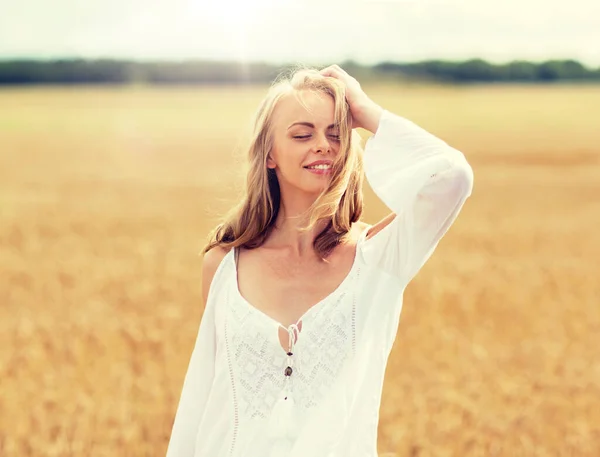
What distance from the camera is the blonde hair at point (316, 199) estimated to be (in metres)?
2.66

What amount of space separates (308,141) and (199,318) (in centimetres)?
573

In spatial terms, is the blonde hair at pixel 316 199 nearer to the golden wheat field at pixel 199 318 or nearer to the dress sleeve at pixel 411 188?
the dress sleeve at pixel 411 188

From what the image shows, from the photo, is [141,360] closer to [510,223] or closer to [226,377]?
[226,377]

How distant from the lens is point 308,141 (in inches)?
105

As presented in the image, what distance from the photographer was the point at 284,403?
257cm

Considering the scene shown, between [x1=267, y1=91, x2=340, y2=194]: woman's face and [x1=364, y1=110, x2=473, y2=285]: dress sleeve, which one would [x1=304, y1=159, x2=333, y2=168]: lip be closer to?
[x1=267, y1=91, x2=340, y2=194]: woman's face

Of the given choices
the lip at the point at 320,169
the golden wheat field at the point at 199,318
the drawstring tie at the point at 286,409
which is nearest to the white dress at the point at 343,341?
the drawstring tie at the point at 286,409

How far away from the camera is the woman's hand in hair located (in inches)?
106

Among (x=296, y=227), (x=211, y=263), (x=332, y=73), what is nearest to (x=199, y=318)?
(x=211, y=263)

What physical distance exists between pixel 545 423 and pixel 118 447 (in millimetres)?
2609

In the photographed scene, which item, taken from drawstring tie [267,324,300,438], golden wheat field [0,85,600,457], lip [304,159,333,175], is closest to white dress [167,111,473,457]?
drawstring tie [267,324,300,438]

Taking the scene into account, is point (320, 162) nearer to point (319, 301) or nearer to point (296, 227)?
point (296, 227)

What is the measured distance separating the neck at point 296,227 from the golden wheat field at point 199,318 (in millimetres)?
375

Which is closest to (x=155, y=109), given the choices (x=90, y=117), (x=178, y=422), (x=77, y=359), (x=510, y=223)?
(x=90, y=117)
